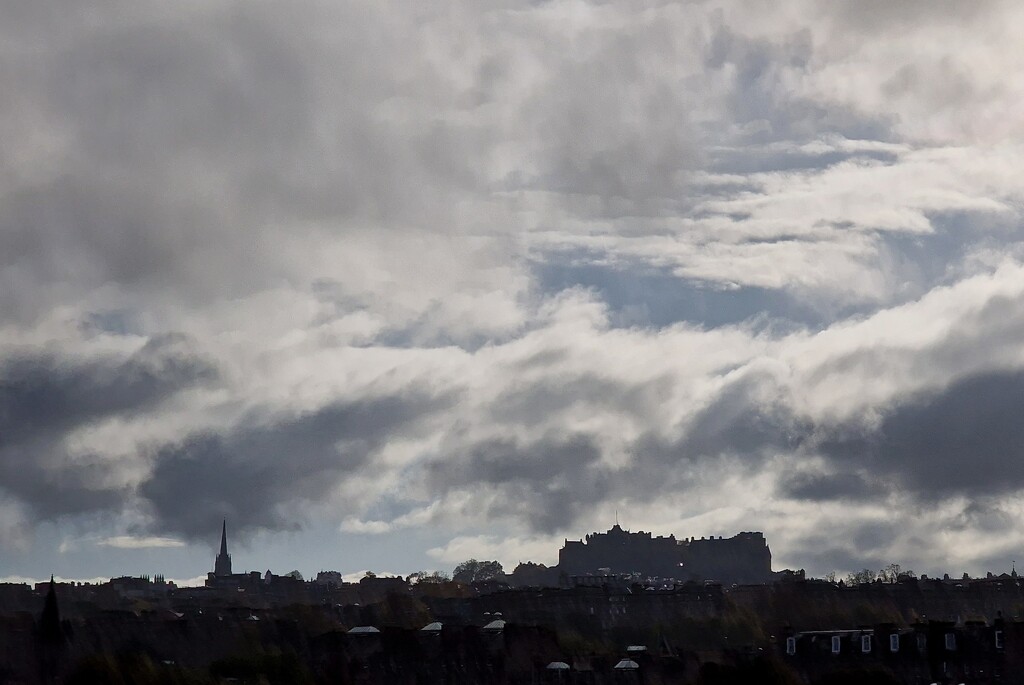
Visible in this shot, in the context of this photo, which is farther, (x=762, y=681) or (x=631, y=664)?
(x=631, y=664)

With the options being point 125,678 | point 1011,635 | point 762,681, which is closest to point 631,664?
point 762,681

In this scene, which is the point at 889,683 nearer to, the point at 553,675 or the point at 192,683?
the point at 553,675

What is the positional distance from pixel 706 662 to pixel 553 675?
15.8 meters

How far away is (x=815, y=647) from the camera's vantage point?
193500mm

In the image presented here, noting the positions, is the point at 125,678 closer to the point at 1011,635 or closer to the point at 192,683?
the point at 192,683

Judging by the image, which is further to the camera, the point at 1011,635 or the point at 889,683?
the point at 1011,635

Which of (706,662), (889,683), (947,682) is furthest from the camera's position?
(706,662)

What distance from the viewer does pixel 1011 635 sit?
191 meters

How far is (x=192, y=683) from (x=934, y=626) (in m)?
75.5

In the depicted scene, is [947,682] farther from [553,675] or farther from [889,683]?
[553,675]

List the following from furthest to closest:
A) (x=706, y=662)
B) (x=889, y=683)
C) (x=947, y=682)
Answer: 1. (x=706, y=662)
2. (x=947, y=682)
3. (x=889, y=683)

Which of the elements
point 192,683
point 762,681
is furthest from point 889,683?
point 192,683

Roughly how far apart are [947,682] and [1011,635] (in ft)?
47.0

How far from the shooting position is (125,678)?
19800 centimetres
